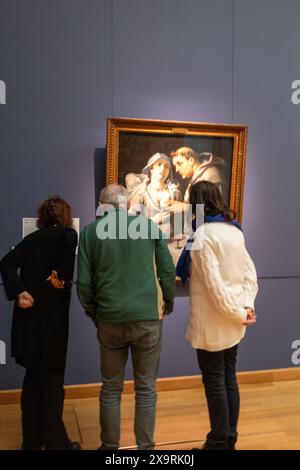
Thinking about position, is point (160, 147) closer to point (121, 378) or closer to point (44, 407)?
point (121, 378)

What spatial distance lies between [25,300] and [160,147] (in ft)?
5.87

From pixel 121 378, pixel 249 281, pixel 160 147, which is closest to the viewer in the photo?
pixel 121 378

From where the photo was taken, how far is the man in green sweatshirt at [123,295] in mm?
2326

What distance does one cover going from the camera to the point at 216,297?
2348mm

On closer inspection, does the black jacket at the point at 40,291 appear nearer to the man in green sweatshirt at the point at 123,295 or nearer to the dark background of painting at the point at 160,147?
the man in green sweatshirt at the point at 123,295

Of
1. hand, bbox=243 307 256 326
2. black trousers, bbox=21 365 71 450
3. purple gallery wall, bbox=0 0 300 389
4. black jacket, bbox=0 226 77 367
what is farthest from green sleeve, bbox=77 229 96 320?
purple gallery wall, bbox=0 0 300 389

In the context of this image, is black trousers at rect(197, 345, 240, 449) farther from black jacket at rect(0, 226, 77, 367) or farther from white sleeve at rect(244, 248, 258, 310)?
black jacket at rect(0, 226, 77, 367)

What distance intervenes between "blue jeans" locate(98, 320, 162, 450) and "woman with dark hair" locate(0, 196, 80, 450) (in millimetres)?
303

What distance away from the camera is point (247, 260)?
2508 millimetres

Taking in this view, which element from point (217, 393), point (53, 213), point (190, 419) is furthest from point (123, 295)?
point (190, 419)

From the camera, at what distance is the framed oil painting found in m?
3.51

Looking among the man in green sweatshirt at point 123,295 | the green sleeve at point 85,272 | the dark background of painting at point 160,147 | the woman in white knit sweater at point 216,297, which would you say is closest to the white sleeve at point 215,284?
Result: the woman in white knit sweater at point 216,297

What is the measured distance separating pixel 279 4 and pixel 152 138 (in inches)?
70.8

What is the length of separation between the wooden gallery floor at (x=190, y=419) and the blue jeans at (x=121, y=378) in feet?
1.54
